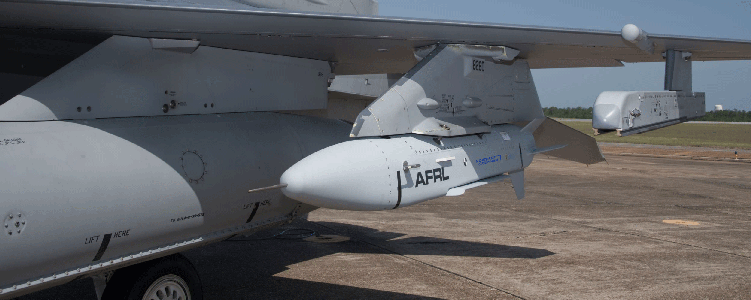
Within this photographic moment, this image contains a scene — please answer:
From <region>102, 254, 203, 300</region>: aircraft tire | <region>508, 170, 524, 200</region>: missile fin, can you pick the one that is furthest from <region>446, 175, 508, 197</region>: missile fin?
<region>102, 254, 203, 300</region>: aircraft tire


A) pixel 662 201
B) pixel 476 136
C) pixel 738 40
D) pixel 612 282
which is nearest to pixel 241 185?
pixel 476 136

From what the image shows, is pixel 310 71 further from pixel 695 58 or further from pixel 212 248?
pixel 695 58

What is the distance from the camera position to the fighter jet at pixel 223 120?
554 centimetres

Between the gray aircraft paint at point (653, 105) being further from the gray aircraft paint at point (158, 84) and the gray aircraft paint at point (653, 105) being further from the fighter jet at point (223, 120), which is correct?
the gray aircraft paint at point (158, 84)

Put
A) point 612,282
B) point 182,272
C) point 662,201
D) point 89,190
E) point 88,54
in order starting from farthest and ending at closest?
point 662,201, point 612,282, point 182,272, point 88,54, point 89,190

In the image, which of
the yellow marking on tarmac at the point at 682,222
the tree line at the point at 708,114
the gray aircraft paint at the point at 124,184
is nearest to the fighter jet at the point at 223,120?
the gray aircraft paint at the point at 124,184

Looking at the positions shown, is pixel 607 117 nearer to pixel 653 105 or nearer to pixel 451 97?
pixel 653 105

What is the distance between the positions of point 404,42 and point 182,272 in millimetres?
3431

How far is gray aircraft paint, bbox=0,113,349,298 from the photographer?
5262 millimetres

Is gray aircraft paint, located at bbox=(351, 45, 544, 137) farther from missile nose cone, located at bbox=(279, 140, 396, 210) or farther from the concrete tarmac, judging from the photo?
the concrete tarmac

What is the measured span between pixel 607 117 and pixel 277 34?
12.3ft

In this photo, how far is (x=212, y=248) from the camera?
10.8 metres

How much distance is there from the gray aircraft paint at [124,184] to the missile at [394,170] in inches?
33.4

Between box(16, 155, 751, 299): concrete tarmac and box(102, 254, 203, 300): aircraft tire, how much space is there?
4.44ft
